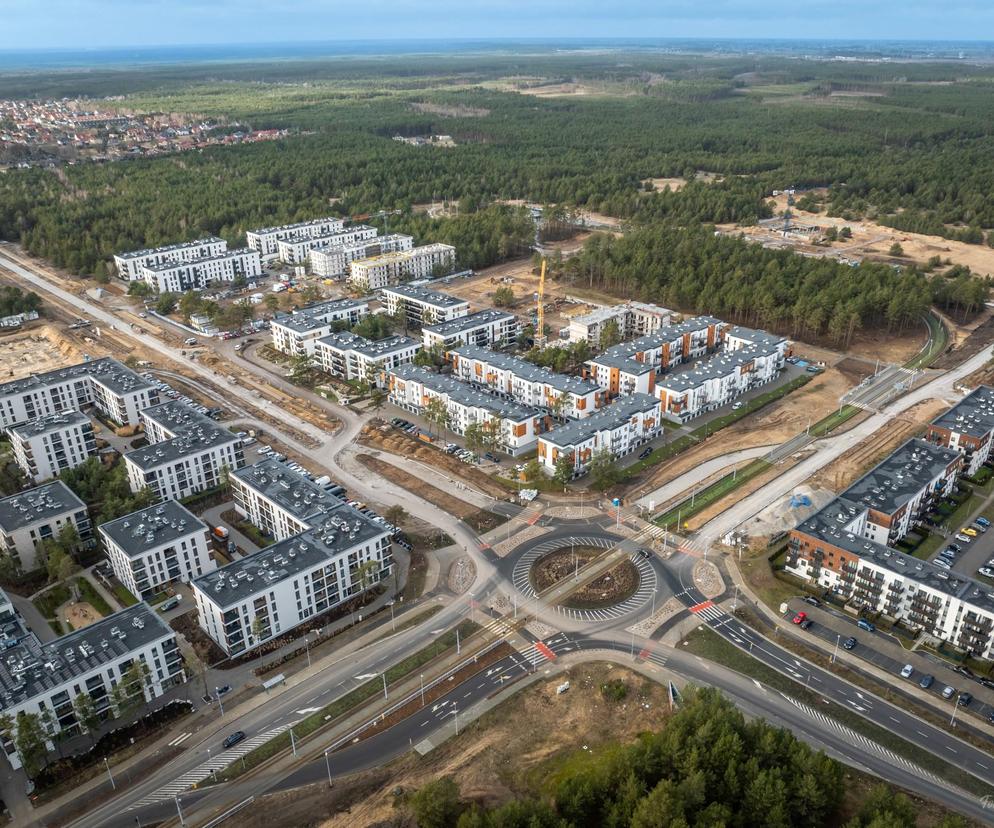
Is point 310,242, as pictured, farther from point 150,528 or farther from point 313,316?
point 150,528

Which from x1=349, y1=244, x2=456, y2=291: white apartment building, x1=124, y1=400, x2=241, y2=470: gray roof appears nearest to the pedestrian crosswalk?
x1=124, y1=400, x2=241, y2=470: gray roof

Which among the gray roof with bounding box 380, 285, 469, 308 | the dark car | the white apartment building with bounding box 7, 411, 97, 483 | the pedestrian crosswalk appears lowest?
the pedestrian crosswalk

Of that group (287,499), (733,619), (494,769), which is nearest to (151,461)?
(287,499)

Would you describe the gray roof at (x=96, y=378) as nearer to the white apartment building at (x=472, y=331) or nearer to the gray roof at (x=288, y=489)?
the gray roof at (x=288, y=489)

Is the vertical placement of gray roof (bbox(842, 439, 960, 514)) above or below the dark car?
above

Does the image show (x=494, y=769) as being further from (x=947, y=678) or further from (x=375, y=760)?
(x=947, y=678)

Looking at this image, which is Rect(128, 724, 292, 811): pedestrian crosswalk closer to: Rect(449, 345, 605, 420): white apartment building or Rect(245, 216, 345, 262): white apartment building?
Rect(449, 345, 605, 420): white apartment building

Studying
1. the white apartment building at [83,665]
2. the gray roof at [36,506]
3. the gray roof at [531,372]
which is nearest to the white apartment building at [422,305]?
the gray roof at [531,372]
